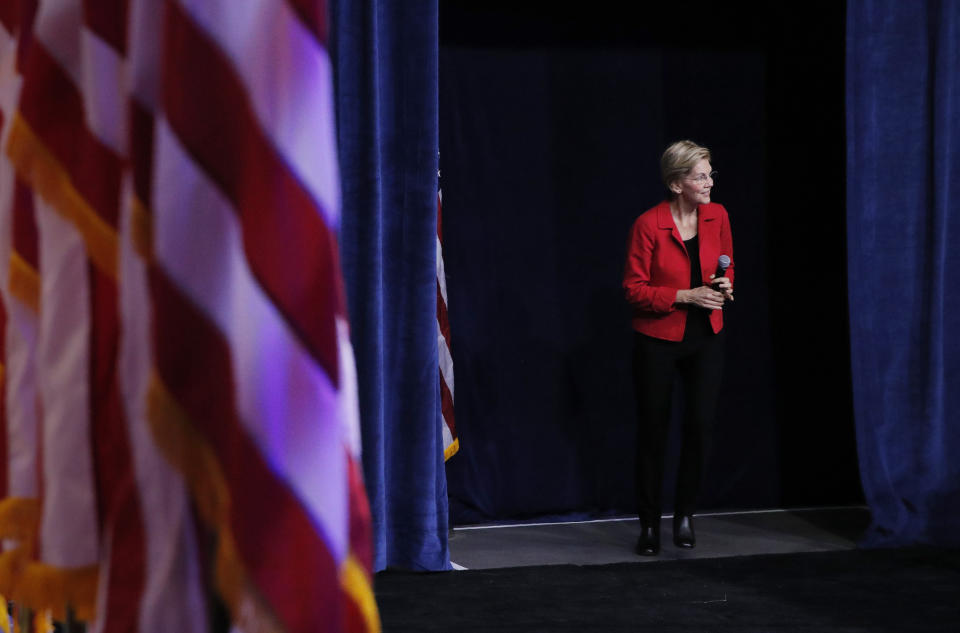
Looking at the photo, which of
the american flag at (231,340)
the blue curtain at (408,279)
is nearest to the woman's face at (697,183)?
the blue curtain at (408,279)

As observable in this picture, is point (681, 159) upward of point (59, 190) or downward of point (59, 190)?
upward

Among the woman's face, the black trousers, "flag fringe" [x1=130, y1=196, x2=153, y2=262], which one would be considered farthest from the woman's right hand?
"flag fringe" [x1=130, y1=196, x2=153, y2=262]

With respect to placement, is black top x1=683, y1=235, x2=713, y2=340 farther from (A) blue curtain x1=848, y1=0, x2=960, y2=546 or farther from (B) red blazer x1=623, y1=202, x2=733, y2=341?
(A) blue curtain x1=848, y1=0, x2=960, y2=546

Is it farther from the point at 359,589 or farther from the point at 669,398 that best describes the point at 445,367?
the point at 359,589

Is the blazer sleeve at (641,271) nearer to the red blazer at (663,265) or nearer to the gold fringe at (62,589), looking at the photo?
the red blazer at (663,265)

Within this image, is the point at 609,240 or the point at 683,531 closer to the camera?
the point at 683,531

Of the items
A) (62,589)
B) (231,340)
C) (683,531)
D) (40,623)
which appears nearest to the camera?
(231,340)

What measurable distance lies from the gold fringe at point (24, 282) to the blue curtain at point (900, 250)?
3416mm

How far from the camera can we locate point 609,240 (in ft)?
14.9

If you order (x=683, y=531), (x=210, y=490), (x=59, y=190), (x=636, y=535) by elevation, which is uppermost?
(x=59, y=190)

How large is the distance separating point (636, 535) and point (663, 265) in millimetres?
1134

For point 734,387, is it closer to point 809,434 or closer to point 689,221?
point 809,434

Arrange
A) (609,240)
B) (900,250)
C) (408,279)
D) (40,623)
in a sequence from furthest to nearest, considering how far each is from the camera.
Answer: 1. (609,240)
2. (900,250)
3. (408,279)
4. (40,623)

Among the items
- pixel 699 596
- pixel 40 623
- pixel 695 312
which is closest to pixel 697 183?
pixel 695 312
